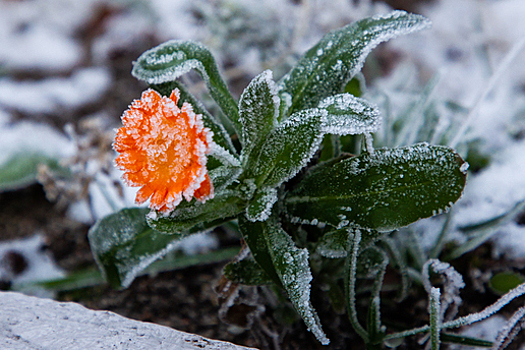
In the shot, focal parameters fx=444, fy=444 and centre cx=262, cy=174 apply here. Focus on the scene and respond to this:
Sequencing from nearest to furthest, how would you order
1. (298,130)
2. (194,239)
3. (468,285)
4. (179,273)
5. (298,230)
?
(298,130) < (298,230) < (468,285) < (179,273) < (194,239)

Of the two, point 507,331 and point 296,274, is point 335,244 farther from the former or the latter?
point 507,331

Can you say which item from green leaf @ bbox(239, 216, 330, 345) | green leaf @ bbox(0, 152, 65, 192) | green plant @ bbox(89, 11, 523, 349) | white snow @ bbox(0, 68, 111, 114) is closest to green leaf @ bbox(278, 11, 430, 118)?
green plant @ bbox(89, 11, 523, 349)

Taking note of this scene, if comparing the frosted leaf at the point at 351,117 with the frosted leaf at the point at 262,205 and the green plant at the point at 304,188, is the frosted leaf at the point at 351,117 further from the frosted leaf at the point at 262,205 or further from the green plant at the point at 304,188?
the frosted leaf at the point at 262,205

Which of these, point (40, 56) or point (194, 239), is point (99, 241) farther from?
point (40, 56)

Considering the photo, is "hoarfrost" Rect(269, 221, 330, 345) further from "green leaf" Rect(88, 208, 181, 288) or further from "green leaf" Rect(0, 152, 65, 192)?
"green leaf" Rect(0, 152, 65, 192)

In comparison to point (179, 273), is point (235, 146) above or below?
above

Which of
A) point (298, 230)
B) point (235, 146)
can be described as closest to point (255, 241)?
point (298, 230)

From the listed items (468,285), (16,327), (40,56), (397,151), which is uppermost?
(40,56)

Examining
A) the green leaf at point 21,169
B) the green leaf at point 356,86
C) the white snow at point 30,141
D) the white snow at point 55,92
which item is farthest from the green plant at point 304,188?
the white snow at point 55,92

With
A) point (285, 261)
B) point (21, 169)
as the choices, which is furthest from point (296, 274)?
point (21, 169)
